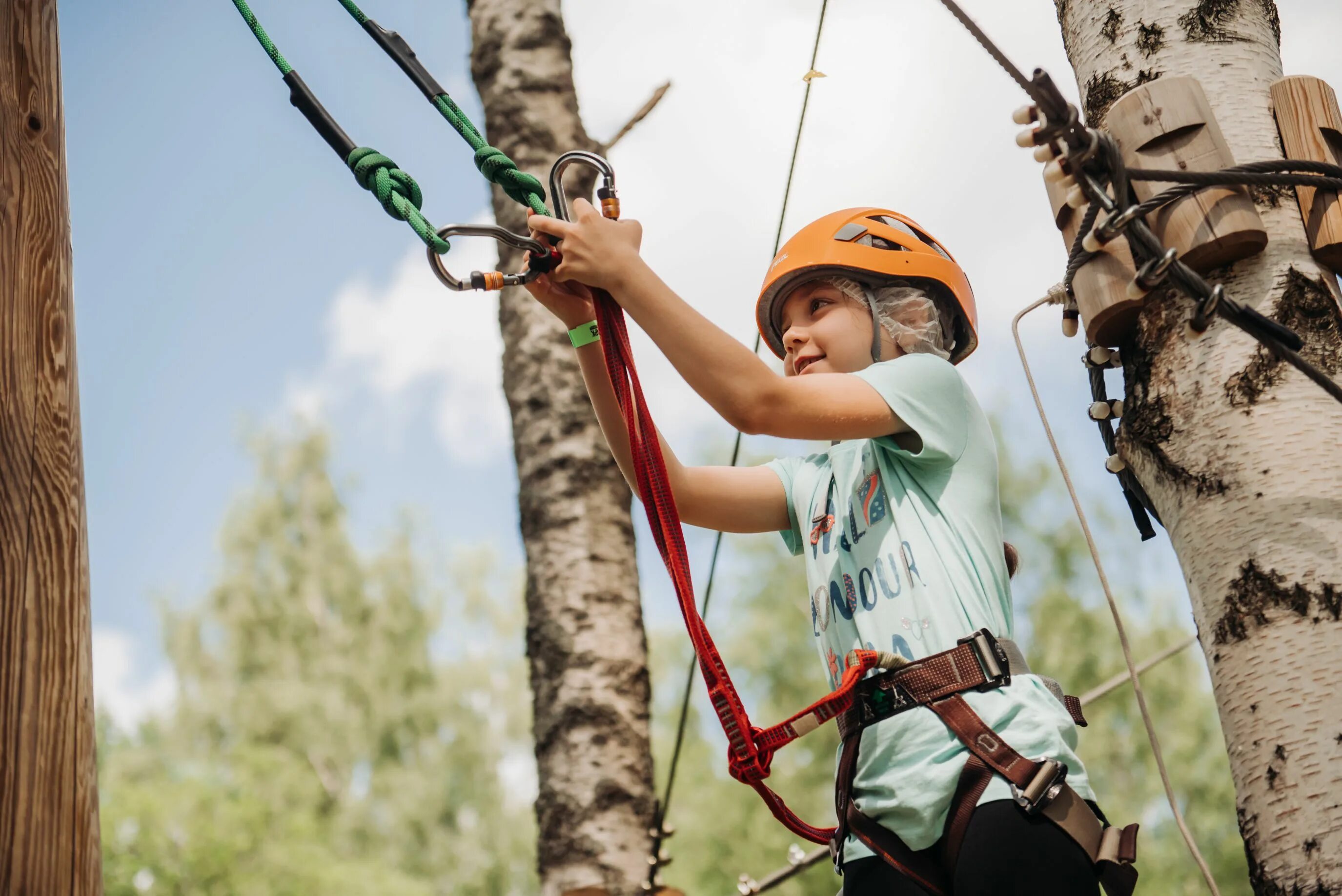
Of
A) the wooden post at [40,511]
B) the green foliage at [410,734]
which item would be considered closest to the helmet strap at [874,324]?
the wooden post at [40,511]

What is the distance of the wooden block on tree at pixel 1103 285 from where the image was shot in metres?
1.95

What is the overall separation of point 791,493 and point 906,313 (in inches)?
16.1

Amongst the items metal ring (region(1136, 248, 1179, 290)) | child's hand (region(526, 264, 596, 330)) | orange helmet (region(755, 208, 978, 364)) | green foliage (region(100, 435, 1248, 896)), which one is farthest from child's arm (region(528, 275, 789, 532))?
green foliage (region(100, 435, 1248, 896))

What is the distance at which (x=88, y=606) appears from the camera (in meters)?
1.86

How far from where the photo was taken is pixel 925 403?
195 centimetres

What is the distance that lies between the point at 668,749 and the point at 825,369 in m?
16.3

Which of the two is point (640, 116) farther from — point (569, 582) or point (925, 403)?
point (925, 403)

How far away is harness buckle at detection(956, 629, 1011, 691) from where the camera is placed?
5.82ft

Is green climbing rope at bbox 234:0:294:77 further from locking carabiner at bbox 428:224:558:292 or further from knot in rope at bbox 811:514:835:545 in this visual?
knot in rope at bbox 811:514:835:545

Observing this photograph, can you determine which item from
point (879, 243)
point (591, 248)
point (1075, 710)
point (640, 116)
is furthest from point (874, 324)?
point (640, 116)

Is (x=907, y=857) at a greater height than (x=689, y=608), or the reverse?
(x=689, y=608)

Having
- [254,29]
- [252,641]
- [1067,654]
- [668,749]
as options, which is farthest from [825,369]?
[252,641]

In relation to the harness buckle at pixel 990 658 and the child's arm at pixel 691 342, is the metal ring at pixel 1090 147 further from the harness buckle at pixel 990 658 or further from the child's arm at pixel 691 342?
the harness buckle at pixel 990 658

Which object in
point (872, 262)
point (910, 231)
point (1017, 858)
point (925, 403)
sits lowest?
point (1017, 858)
